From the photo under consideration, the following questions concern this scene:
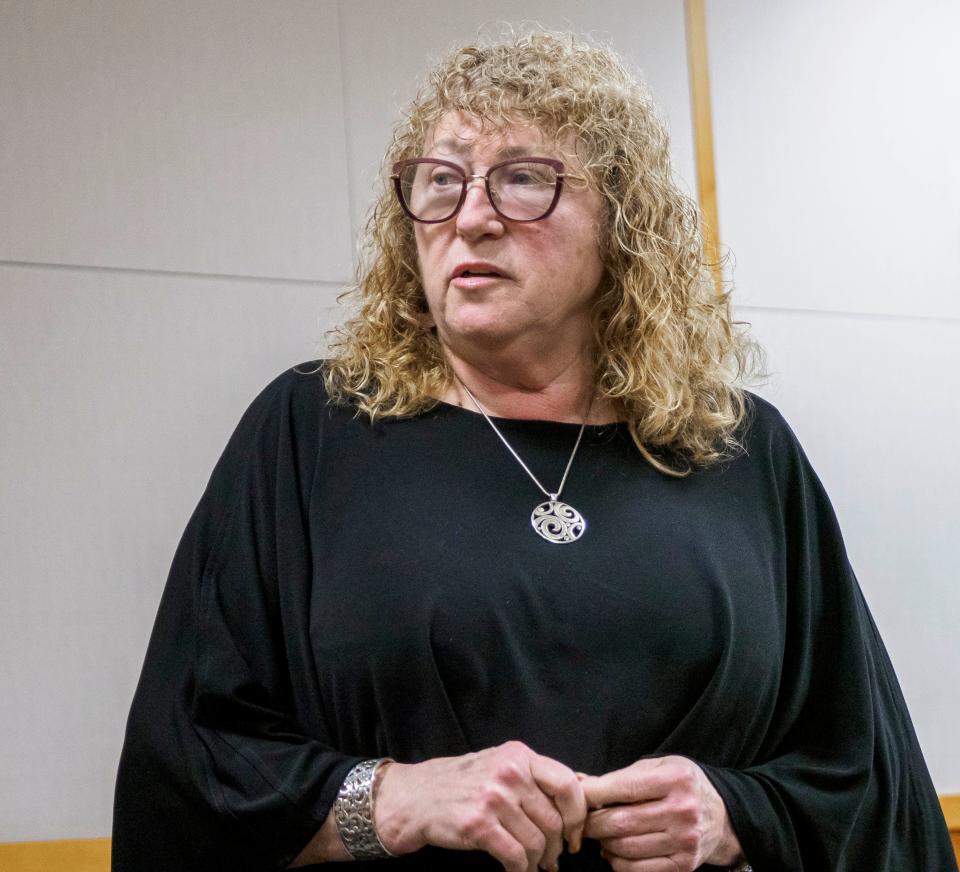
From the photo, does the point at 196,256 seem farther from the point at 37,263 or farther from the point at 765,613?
the point at 765,613

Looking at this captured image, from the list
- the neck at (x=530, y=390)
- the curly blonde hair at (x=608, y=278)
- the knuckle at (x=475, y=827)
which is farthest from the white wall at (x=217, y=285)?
the knuckle at (x=475, y=827)

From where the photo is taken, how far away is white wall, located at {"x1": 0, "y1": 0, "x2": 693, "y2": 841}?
1.81m

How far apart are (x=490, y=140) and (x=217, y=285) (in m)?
0.54

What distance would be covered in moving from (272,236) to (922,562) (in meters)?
1.31

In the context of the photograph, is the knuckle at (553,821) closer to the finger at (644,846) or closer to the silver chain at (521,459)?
the finger at (644,846)

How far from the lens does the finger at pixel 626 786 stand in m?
1.43

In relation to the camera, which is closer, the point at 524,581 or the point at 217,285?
the point at 524,581

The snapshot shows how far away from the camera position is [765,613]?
1.64 meters

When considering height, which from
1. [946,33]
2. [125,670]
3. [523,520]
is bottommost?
[125,670]

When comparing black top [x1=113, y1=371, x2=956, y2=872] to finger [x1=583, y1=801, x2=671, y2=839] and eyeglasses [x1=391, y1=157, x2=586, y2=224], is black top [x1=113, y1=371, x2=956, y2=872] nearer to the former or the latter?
finger [x1=583, y1=801, x2=671, y2=839]

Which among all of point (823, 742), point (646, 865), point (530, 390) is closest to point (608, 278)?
point (530, 390)

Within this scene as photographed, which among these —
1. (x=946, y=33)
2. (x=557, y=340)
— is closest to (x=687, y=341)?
(x=557, y=340)

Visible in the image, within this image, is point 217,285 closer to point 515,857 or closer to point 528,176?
point 528,176

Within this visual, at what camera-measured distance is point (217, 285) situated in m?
2.00
